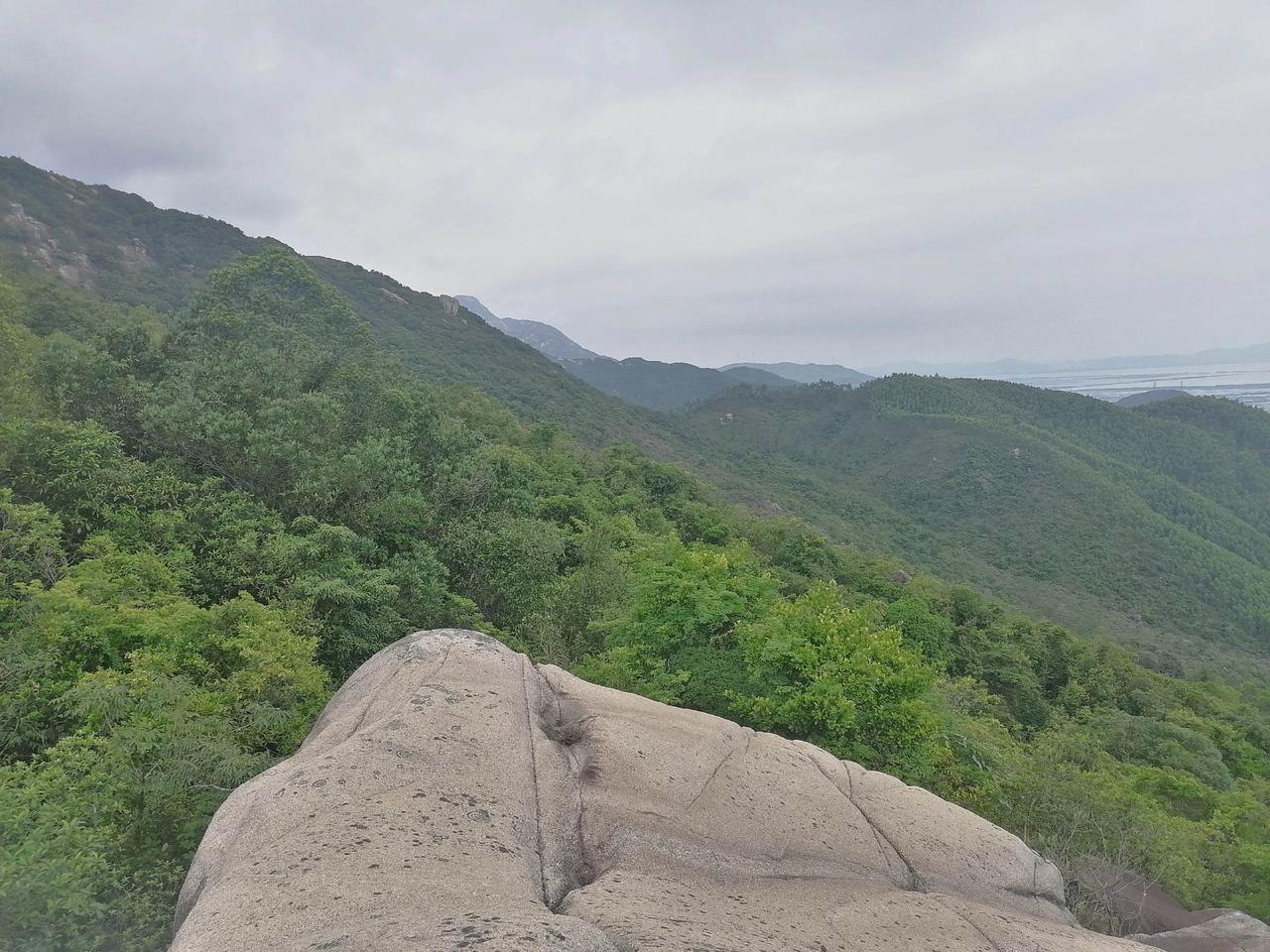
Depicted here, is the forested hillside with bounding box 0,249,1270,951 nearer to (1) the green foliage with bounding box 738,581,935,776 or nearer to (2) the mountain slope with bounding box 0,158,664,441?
(1) the green foliage with bounding box 738,581,935,776

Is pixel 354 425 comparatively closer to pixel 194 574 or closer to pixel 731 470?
pixel 194 574

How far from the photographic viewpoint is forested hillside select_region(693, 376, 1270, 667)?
326 feet

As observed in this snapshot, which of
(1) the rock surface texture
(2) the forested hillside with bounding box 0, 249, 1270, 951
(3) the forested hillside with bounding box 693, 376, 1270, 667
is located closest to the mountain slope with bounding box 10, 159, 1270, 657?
(3) the forested hillside with bounding box 693, 376, 1270, 667

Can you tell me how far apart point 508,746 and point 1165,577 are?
12907 cm

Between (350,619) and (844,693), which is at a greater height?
(350,619)

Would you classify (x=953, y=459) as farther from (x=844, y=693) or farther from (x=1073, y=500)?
(x=844, y=693)

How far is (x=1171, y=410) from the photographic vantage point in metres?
192

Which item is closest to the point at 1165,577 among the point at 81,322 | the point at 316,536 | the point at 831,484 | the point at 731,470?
the point at 831,484

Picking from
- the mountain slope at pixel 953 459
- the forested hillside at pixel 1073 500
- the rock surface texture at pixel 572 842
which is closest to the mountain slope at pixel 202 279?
the mountain slope at pixel 953 459

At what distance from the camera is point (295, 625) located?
15.8 meters

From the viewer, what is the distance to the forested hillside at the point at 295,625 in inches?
391

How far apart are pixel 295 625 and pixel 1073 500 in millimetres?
147663

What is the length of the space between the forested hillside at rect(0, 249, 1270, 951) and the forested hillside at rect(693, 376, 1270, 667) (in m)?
71.9

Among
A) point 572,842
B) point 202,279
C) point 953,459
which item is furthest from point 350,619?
point 953,459
